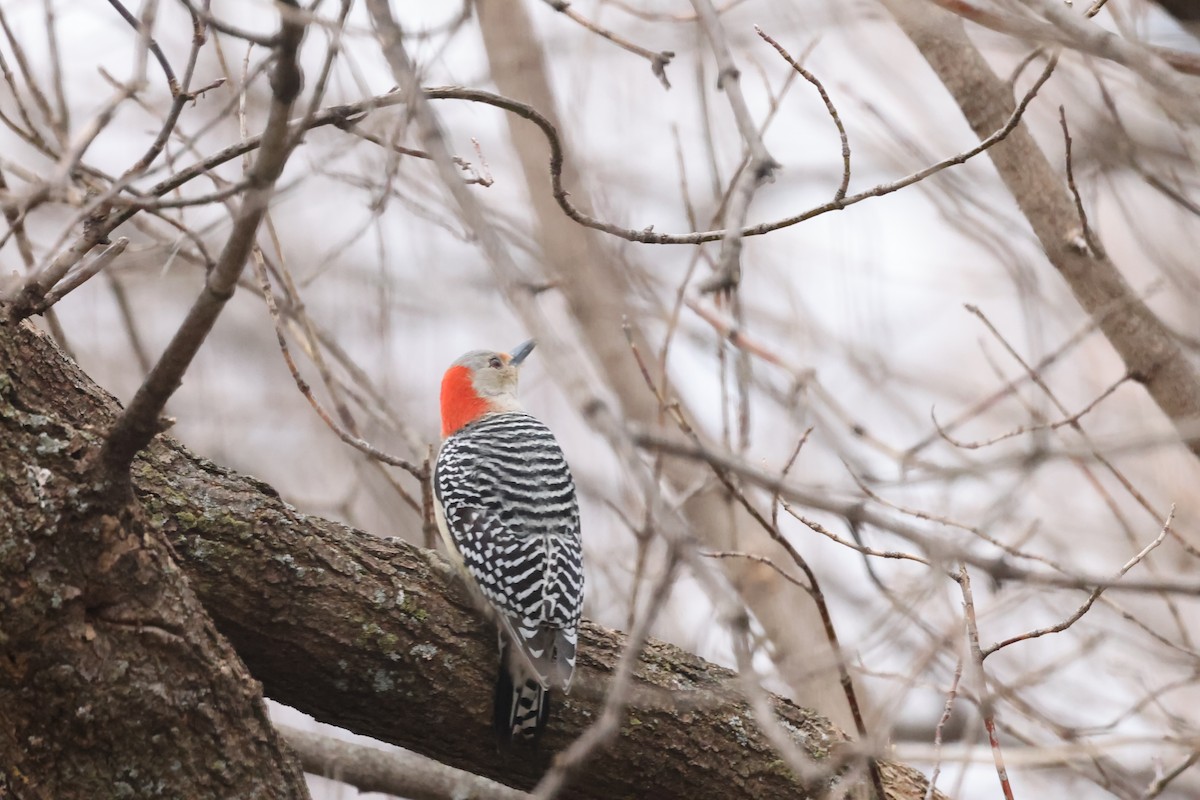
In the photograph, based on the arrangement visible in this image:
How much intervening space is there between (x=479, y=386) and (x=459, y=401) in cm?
14

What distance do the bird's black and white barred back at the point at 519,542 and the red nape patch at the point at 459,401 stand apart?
0.27 metres

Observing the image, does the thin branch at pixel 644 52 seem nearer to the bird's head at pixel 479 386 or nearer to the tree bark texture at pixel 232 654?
the tree bark texture at pixel 232 654

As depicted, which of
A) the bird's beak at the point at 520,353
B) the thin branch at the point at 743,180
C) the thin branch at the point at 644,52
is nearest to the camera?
the thin branch at the point at 743,180

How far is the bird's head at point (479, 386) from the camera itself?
611cm

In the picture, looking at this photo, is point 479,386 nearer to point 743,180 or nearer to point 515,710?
point 515,710

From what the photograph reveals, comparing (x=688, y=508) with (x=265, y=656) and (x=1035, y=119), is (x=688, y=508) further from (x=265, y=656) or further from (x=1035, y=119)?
(x=265, y=656)

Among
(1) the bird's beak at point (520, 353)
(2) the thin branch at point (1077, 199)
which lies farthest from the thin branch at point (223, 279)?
(1) the bird's beak at point (520, 353)

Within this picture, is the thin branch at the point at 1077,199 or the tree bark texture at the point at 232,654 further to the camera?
the thin branch at the point at 1077,199

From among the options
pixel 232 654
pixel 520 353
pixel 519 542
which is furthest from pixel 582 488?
pixel 232 654

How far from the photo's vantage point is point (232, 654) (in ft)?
8.95

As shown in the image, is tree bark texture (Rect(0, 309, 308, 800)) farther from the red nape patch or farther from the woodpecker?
the red nape patch

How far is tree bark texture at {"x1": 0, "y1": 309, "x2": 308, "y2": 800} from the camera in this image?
246 cm

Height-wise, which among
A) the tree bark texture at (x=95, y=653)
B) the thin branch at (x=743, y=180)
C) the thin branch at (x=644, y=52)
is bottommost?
the tree bark texture at (x=95, y=653)

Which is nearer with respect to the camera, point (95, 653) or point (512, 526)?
point (95, 653)
